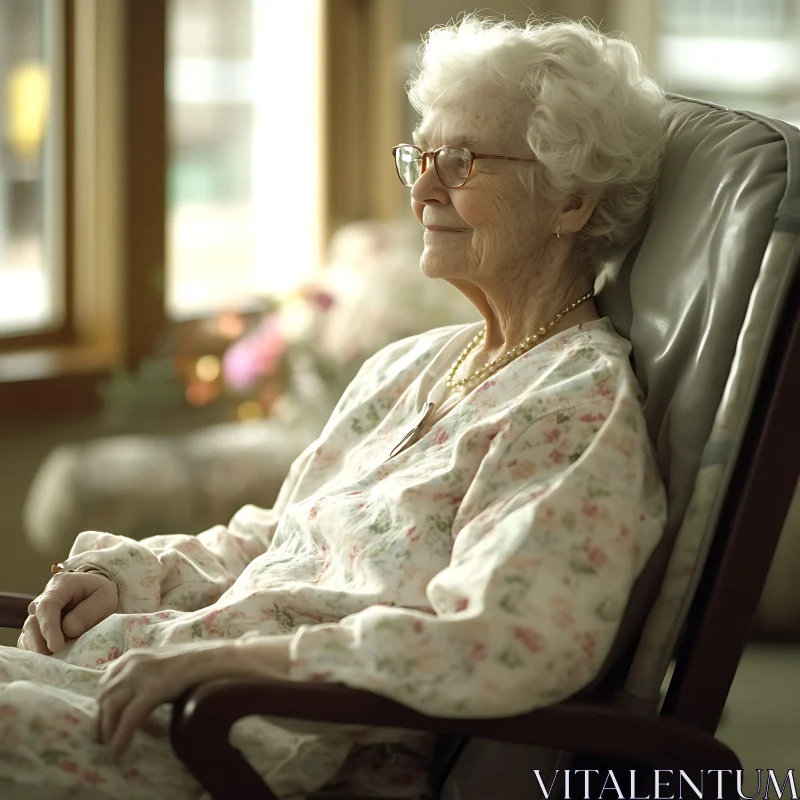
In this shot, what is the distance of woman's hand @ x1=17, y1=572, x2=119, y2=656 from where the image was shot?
1.53m

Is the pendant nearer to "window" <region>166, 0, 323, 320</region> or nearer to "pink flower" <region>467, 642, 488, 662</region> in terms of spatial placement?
"pink flower" <region>467, 642, 488, 662</region>

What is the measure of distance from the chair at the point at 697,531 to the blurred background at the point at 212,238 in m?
1.50

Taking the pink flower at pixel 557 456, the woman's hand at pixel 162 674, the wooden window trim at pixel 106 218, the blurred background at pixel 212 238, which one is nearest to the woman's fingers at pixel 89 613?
the woman's hand at pixel 162 674

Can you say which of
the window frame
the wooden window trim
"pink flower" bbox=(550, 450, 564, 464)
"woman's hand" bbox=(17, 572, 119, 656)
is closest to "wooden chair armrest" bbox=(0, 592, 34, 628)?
"woman's hand" bbox=(17, 572, 119, 656)

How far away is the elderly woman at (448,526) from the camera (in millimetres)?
1213

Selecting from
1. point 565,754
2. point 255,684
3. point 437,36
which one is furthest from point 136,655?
point 437,36

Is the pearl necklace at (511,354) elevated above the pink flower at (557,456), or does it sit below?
above

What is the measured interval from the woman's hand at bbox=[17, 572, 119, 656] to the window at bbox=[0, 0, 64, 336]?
81.8 inches

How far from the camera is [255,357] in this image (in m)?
3.18

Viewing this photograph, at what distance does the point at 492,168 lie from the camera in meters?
1.53

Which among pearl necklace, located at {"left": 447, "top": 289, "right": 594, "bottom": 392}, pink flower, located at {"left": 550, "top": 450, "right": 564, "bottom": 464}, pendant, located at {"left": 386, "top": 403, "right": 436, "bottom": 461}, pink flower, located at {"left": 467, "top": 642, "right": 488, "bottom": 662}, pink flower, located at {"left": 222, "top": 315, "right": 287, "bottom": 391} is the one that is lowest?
pink flower, located at {"left": 222, "top": 315, "right": 287, "bottom": 391}

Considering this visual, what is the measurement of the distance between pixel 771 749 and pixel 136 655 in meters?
1.93

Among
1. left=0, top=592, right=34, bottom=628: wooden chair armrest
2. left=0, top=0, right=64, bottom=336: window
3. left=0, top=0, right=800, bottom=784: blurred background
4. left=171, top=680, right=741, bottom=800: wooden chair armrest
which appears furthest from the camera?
left=0, top=0, right=64, bottom=336: window

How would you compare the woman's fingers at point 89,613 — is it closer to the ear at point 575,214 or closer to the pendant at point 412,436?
the pendant at point 412,436
